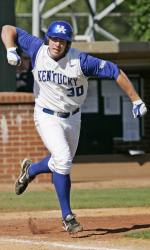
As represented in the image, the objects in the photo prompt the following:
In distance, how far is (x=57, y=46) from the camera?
12.7 feet

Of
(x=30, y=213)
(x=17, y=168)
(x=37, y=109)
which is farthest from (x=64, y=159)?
(x=17, y=168)

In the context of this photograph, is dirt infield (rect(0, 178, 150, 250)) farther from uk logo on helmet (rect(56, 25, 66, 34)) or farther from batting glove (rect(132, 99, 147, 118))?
uk logo on helmet (rect(56, 25, 66, 34))

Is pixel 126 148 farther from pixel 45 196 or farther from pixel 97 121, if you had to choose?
pixel 45 196

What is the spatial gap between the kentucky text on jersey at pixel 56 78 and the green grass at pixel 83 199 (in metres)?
2.36

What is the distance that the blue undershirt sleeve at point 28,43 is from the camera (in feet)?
13.5

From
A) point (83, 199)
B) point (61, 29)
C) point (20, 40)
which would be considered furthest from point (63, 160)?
point (83, 199)

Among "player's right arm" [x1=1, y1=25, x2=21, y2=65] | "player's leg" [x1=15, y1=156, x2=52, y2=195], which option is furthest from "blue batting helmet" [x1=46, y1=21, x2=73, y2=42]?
"player's leg" [x1=15, y1=156, x2=52, y2=195]

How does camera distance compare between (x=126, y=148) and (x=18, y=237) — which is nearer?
(x=18, y=237)

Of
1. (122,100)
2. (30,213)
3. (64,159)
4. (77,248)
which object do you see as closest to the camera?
(77,248)

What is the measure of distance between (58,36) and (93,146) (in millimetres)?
6690

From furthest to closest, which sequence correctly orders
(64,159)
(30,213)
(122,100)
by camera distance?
(122,100), (30,213), (64,159)

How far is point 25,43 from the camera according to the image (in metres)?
4.17

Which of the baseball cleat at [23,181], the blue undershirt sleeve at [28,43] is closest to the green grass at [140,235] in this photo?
the baseball cleat at [23,181]

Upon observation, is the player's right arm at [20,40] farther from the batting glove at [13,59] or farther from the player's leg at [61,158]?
the player's leg at [61,158]
